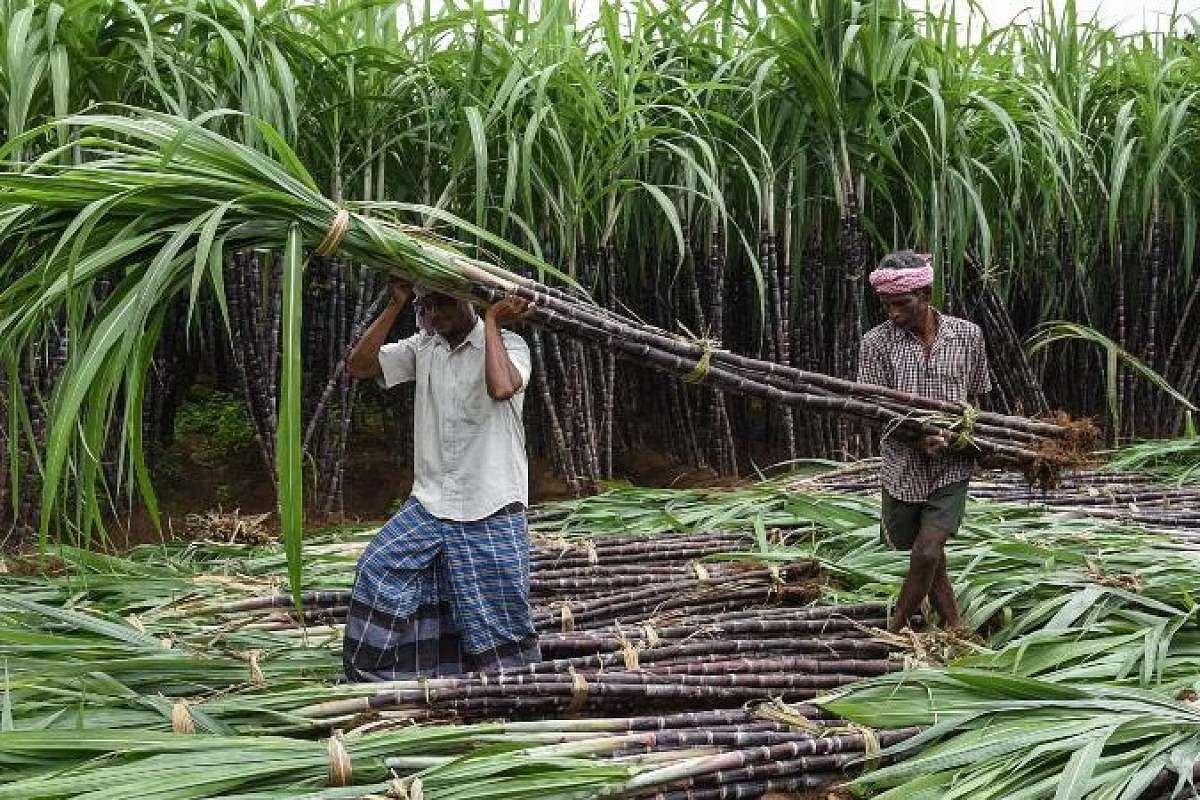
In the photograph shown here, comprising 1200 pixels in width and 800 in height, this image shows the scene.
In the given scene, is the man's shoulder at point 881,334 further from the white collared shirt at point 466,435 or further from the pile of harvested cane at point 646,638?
the white collared shirt at point 466,435

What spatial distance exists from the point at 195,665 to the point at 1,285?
0.81 metres

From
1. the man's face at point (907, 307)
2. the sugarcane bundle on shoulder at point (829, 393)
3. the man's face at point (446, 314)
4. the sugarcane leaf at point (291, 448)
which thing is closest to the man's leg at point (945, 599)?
the sugarcane bundle on shoulder at point (829, 393)

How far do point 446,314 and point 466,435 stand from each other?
25cm

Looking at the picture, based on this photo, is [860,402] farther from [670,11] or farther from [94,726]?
[670,11]

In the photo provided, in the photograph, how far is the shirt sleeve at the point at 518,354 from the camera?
2859 mm

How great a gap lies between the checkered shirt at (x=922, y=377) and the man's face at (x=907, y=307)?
0.10 ft

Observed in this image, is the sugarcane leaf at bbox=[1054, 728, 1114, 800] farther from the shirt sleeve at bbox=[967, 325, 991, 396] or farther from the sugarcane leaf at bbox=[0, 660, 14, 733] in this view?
the sugarcane leaf at bbox=[0, 660, 14, 733]

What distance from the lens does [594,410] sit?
5.61 meters

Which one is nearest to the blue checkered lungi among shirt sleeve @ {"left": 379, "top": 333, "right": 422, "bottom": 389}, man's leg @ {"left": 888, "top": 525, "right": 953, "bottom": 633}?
shirt sleeve @ {"left": 379, "top": 333, "right": 422, "bottom": 389}

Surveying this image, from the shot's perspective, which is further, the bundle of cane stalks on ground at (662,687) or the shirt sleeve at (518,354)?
the shirt sleeve at (518,354)

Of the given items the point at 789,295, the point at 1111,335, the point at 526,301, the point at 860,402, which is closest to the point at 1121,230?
the point at 1111,335

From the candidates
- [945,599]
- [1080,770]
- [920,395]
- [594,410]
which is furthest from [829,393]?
[594,410]

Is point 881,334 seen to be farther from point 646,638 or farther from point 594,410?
point 594,410

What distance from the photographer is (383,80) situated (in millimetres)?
4969
